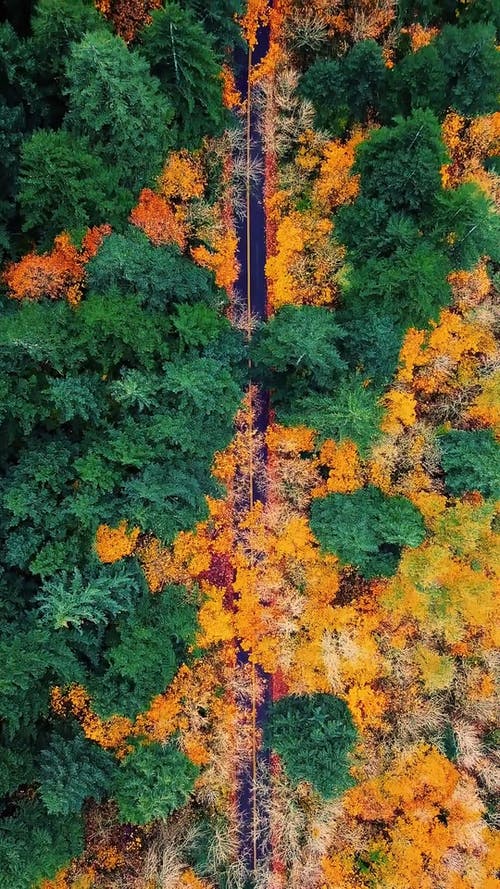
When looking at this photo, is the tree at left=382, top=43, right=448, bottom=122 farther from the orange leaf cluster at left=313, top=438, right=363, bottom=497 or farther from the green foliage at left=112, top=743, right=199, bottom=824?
the green foliage at left=112, top=743, right=199, bottom=824

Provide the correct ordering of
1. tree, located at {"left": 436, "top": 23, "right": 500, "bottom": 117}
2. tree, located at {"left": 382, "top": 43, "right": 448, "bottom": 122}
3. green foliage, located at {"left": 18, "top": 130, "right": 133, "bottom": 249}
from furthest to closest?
tree, located at {"left": 382, "top": 43, "right": 448, "bottom": 122} → tree, located at {"left": 436, "top": 23, "right": 500, "bottom": 117} → green foliage, located at {"left": 18, "top": 130, "right": 133, "bottom": 249}

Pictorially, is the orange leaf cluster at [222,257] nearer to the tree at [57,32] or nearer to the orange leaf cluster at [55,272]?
the orange leaf cluster at [55,272]

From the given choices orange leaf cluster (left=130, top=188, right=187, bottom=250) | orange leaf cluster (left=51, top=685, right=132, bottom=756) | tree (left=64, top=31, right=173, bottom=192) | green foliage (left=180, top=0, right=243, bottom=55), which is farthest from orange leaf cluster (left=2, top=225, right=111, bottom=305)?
orange leaf cluster (left=51, top=685, right=132, bottom=756)

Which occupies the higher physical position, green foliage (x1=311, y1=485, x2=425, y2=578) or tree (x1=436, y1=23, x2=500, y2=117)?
tree (x1=436, y1=23, x2=500, y2=117)

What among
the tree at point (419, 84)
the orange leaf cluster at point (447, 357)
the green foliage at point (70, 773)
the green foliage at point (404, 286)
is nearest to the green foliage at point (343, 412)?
the green foliage at point (404, 286)

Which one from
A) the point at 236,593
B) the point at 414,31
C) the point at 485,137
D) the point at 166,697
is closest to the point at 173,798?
the point at 166,697
